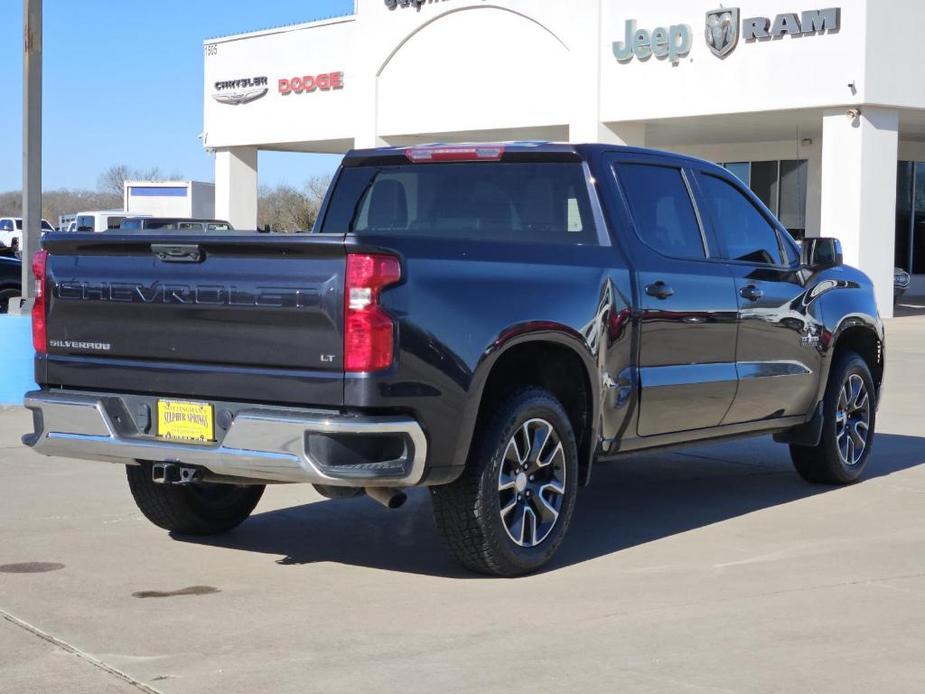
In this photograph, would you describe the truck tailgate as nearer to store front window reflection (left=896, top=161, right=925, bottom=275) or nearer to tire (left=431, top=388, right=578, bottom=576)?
tire (left=431, top=388, right=578, bottom=576)

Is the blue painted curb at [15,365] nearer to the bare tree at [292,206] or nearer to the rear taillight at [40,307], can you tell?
the rear taillight at [40,307]

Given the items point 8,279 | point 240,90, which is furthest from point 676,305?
point 240,90

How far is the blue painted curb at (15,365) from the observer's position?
1313 cm

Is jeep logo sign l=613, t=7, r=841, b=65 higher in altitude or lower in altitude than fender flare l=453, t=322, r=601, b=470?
higher

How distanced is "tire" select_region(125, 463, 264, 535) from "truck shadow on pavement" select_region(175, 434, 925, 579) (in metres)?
0.08

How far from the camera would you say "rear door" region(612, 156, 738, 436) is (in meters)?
7.36

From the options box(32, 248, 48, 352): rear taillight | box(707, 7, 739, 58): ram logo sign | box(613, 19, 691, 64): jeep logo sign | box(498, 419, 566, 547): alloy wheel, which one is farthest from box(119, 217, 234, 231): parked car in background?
box(498, 419, 566, 547): alloy wheel

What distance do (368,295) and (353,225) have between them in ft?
7.80

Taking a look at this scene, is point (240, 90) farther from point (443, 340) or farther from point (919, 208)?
point (443, 340)

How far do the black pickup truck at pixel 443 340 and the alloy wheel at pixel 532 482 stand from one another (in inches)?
0.4

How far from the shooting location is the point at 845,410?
9352mm

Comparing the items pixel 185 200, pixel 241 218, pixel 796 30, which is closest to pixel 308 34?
pixel 241 218

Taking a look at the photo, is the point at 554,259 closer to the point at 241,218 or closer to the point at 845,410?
the point at 845,410

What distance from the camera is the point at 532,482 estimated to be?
6719mm
